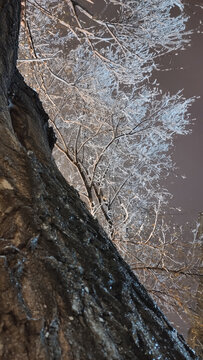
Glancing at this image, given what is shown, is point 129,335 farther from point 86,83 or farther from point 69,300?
point 86,83

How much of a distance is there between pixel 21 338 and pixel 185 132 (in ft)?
31.1

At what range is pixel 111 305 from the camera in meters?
0.94

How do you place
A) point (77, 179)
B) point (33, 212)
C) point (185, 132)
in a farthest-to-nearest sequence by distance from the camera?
point (77, 179), point (185, 132), point (33, 212)

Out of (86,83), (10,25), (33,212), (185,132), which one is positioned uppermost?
(185,132)

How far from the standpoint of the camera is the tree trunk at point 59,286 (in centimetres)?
75

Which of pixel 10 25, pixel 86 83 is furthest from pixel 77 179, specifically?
pixel 10 25

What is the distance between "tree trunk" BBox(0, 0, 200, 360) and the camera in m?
0.75

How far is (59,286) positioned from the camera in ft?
2.87

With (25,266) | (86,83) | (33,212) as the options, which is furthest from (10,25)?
(86,83)

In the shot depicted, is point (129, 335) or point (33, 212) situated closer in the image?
point (129, 335)

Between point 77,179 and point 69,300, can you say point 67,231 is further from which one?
point 77,179

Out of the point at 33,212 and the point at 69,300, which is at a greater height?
the point at 33,212

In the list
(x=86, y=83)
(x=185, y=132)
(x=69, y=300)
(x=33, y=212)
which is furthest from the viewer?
(x=185, y=132)

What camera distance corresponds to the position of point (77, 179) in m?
14.6
